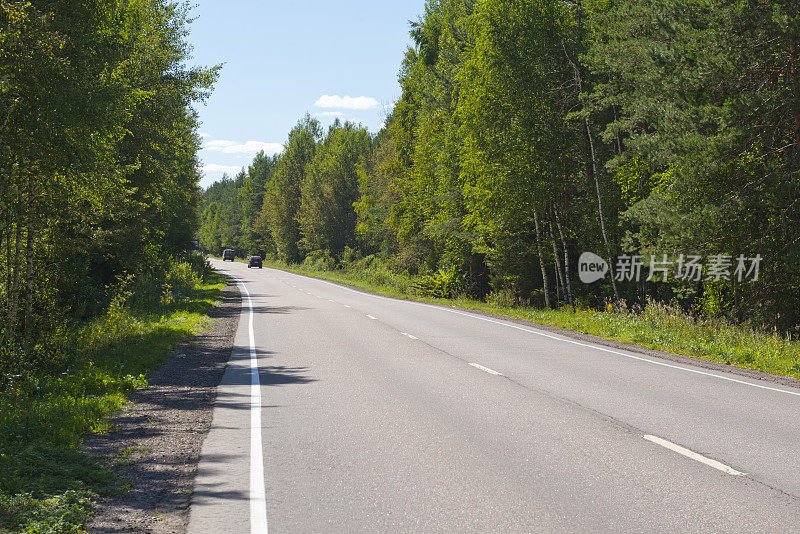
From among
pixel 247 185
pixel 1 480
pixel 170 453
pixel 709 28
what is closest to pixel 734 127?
pixel 709 28

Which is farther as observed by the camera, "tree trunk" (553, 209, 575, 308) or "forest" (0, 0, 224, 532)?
"tree trunk" (553, 209, 575, 308)

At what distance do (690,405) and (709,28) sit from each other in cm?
1428

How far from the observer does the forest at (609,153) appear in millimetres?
18219

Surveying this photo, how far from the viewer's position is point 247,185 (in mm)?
142625

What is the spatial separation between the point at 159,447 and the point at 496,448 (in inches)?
141

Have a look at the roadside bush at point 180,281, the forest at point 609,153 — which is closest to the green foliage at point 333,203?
the forest at point 609,153

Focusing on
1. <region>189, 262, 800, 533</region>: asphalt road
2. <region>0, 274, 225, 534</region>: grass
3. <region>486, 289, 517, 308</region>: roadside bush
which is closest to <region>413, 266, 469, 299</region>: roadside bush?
<region>486, 289, 517, 308</region>: roadside bush

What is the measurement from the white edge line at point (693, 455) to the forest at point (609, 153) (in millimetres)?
13180

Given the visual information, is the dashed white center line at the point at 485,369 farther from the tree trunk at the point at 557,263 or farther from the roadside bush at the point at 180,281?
the roadside bush at the point at 180,281

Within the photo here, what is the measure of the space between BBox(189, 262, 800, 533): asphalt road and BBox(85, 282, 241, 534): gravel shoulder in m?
0.21

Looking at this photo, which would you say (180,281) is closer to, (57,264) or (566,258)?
(566,258)

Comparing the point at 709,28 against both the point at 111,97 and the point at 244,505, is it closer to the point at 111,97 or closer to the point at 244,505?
the point at 111,97

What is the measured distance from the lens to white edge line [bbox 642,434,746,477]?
5719 mm

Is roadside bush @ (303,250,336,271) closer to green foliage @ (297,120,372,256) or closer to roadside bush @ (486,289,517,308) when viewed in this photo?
green foliage @ (297,120,372,256)
